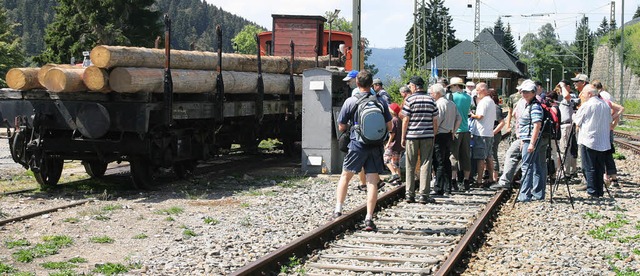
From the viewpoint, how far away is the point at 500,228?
9727mm

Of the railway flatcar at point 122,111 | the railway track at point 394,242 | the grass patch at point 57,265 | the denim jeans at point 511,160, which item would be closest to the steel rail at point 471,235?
the railway track at point 394,242

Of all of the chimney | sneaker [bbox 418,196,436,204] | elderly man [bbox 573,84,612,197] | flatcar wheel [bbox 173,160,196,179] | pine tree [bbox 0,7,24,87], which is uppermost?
the chimney

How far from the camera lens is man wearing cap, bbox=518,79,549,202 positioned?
37.6ft

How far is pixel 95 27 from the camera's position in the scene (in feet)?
157

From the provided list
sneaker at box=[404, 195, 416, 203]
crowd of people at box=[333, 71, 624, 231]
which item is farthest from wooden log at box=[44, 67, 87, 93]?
sneaker at box=[404, 195, 416, 203]

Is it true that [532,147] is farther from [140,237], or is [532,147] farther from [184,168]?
[184,168]

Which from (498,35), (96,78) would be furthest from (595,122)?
(498,35)

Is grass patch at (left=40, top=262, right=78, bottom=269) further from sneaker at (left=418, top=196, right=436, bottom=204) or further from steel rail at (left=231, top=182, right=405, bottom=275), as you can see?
sneaker at (left=418, top=196, right=436, bottom=204)

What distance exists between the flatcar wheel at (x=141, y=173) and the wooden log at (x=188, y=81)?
1.21 m

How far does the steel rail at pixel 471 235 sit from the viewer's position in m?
7.06

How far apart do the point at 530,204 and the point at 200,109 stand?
5.49m

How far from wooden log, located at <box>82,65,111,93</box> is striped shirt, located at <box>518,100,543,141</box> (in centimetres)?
588

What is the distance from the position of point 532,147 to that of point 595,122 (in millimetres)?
1173

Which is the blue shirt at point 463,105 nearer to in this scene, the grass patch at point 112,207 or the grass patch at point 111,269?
the grass patch at point 112,207
